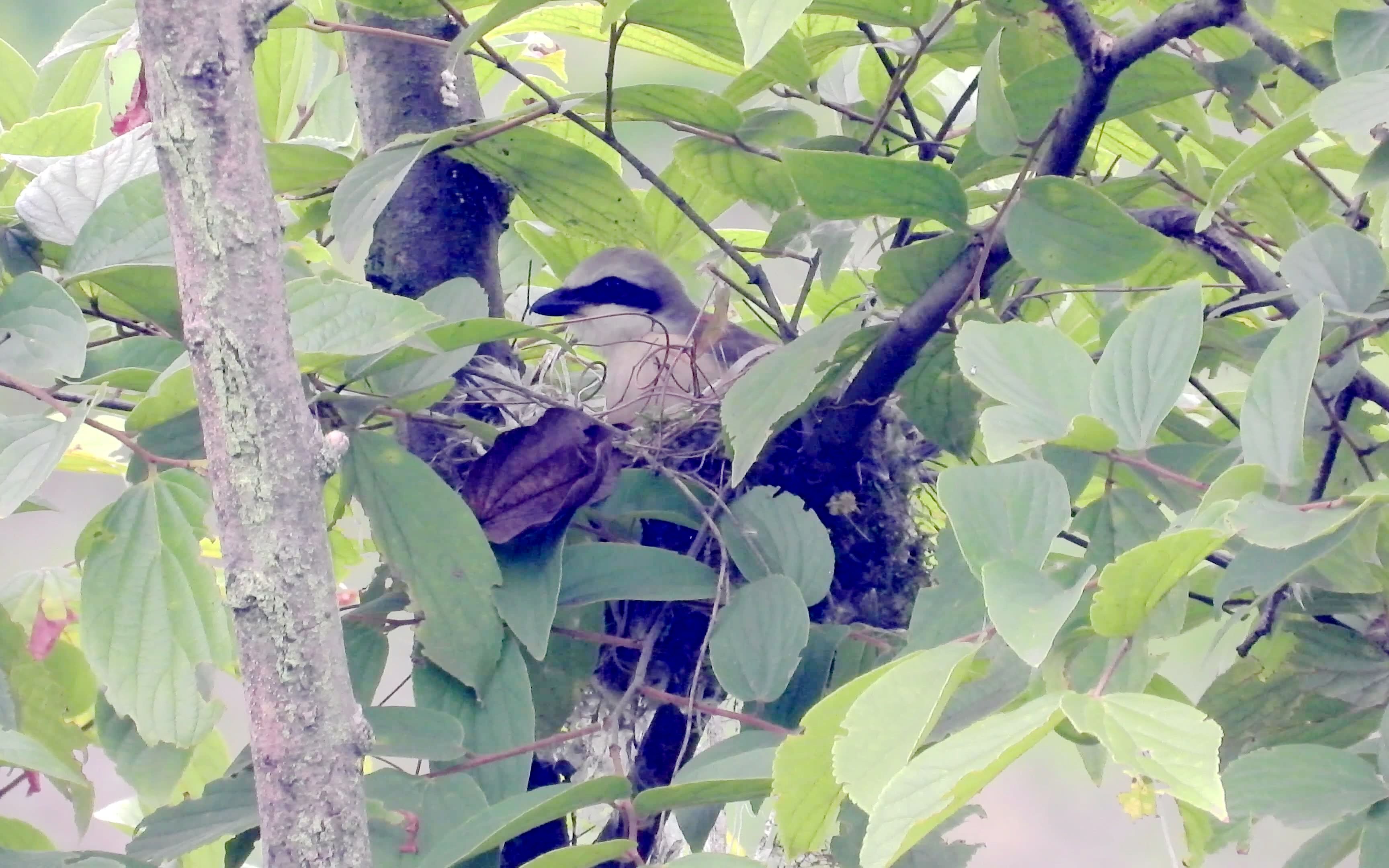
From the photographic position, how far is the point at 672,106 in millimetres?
1085

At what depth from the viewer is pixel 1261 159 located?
78 centimetres

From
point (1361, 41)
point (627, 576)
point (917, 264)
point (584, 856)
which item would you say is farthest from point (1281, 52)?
point (584, 856)

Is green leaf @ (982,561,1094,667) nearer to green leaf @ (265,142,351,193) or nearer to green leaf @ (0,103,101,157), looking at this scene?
green leaf @ (265,142,351,193)

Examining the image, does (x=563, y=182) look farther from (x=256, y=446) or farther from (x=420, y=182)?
(x=256, y=446)

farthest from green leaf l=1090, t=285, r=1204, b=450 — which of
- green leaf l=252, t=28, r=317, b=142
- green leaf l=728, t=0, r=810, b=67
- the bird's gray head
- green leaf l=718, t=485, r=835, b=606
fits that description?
green leaf l=252, t=28, r=317, b=142

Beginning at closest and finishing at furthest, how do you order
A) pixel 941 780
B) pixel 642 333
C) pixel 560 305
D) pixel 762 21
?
pixel 941 780
pixel 762 21
pixel 560 305
pixel 642 333

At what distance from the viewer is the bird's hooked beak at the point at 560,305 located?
1.58 meters

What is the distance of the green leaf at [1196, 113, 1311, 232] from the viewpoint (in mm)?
764

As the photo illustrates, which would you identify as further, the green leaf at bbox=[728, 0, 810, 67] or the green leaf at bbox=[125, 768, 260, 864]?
the green leaf at bbox=[125, 768, 260, 864]

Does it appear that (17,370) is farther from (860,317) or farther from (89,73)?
(89,73)

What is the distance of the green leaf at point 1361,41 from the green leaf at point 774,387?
347 millimetres

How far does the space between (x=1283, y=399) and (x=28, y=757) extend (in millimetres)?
665

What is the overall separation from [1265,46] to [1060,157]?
15 centimetres

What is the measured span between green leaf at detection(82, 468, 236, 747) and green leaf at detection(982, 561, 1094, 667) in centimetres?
47
